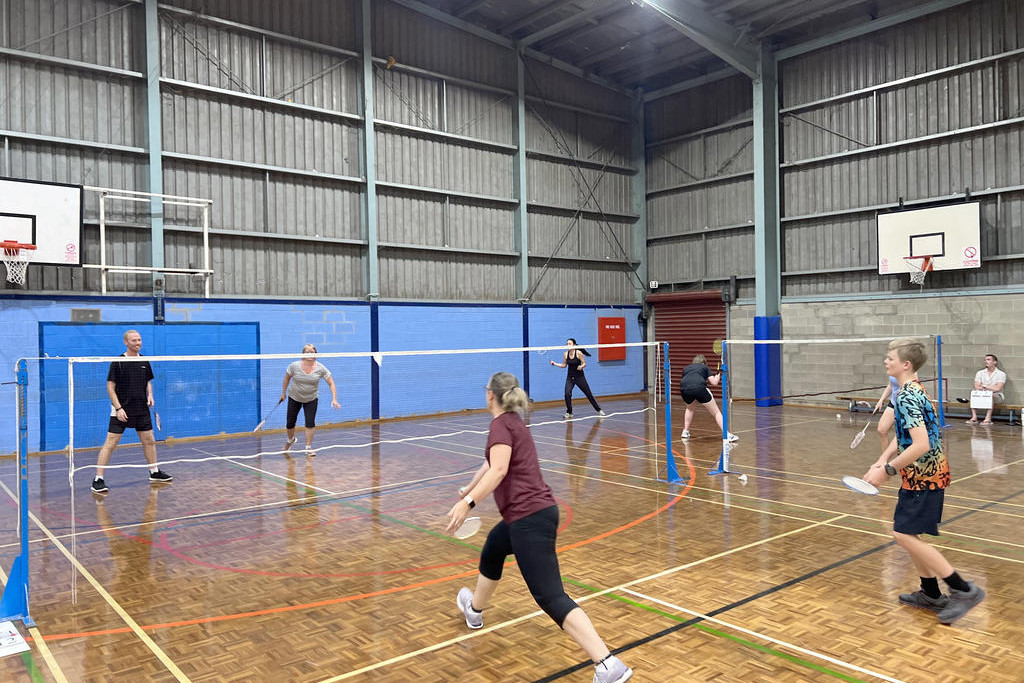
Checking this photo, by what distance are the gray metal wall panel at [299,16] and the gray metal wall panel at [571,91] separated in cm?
585

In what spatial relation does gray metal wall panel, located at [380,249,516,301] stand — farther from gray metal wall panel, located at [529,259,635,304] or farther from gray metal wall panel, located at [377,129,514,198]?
gray metal wall panel, located at [377,129,514,198]

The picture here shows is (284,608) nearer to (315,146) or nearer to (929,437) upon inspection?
(929,437)

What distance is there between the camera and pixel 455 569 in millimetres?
6949

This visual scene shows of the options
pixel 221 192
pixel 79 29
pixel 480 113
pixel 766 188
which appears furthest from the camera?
pixel 480 113

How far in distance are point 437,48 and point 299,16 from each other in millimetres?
3965

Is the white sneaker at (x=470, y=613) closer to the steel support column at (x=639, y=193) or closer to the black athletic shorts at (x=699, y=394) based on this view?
the black athletic shorts at (x=699, y=394)

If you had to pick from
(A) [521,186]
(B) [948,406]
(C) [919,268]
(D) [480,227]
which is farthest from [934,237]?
(D) [480,227]

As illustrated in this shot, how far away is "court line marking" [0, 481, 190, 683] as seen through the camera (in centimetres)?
485

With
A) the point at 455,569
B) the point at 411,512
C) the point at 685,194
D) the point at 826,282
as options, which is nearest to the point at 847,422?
the point at 826,282

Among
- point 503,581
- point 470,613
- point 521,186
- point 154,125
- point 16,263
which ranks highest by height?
point 154,125

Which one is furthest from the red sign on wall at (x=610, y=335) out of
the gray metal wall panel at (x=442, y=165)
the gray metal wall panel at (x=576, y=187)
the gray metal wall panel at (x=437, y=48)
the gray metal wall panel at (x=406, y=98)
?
the gray metal wall panel at (x=406, y=98)

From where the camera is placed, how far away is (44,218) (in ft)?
45.4

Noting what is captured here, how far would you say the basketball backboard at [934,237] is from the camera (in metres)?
17.7

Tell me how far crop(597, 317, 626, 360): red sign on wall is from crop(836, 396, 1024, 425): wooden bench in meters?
6.95
